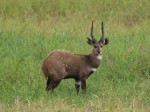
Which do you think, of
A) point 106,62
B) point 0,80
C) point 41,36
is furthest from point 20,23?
point 0,80

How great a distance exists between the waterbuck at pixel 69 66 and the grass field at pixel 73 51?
0.23m

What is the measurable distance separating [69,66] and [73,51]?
2.23 m

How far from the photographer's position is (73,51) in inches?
444

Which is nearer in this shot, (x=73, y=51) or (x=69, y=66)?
(x=69, y=66)

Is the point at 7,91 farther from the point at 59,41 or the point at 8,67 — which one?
the point at 59,41

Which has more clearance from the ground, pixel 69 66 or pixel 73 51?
pixel 69 66

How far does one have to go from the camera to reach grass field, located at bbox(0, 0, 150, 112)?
8.32 m

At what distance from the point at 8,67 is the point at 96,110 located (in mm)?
2938

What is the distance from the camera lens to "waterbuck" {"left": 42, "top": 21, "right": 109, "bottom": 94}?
29.1 ft

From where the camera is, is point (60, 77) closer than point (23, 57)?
Yes

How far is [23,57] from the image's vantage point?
10539 millimetres

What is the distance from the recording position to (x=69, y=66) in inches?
357

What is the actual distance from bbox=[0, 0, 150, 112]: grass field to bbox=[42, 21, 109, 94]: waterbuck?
0.23 metres

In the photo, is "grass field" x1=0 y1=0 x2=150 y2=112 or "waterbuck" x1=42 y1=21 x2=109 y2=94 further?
"waterbuck" x1=42 y1=21 x2=109 y2=94
